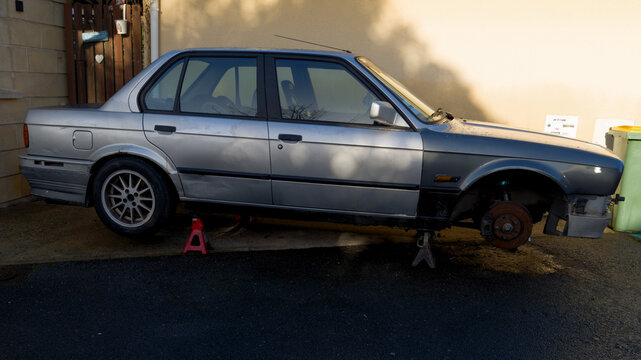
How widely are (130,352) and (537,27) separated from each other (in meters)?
6.63

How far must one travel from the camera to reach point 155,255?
16.6 feet

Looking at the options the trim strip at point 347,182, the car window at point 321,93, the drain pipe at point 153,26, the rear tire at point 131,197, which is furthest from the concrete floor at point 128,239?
the drain pipe at point 153,26

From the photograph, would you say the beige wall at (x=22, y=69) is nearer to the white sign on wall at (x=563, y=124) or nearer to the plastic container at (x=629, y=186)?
the white sign on wall at (x=563, y=124)

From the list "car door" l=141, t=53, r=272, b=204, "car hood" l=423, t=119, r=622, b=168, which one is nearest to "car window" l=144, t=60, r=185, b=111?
"car door" l=141, t=53, r=272, b=204

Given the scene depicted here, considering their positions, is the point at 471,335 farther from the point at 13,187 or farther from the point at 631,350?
the point at 13,187

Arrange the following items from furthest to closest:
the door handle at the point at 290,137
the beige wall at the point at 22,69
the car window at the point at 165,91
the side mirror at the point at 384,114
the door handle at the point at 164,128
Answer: the beige wall at the point at 22,69, the car window at the point at 165,91, the door handle at the point at 164,128, the door handle at the point at 290,137, the side mirror at the point at 384,114

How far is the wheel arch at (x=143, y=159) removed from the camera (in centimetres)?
501

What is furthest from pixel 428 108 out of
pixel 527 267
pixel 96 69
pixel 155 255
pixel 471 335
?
pixel 96 69

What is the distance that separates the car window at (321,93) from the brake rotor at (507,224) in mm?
1305

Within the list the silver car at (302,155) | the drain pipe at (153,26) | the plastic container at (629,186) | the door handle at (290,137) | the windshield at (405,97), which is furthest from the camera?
the drain pipe at (153,26)

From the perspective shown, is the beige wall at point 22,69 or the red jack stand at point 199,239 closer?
the red jack stand at point 199,239

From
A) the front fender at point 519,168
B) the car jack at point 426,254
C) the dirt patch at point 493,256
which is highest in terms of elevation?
the front fender at point 519,168

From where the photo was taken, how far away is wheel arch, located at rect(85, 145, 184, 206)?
197 inches

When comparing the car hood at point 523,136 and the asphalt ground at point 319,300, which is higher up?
the car hood at point 523,136
